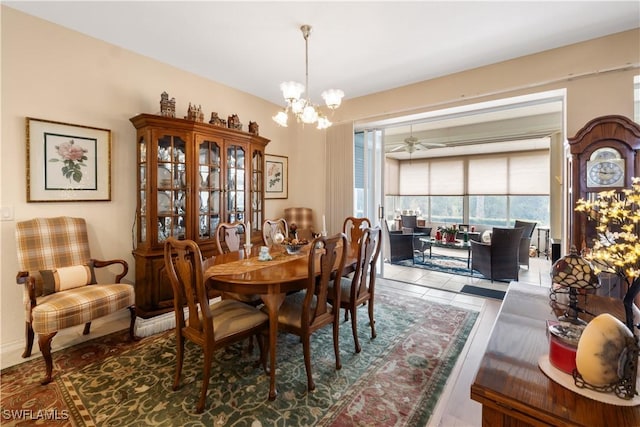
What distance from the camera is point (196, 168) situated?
3.18m

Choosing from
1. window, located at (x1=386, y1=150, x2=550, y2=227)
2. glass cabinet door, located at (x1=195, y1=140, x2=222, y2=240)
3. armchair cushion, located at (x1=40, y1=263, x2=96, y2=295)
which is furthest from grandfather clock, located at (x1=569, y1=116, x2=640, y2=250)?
window, located at (x1=386, y1=150, x2=550, y2=227)

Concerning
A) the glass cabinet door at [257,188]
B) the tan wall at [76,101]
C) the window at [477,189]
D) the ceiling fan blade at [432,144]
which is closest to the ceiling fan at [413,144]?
the ceiling fan blade at [432,144]

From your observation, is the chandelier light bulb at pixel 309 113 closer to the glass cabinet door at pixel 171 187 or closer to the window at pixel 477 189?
the glass cabinet door at pixel 171 187

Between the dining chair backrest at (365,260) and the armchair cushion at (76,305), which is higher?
the dining chair backrest at (365,260)

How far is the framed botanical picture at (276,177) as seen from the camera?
4.57 metres

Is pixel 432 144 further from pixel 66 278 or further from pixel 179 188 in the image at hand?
pixel 66 278

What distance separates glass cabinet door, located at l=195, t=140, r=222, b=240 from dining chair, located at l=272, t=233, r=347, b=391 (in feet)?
5.35

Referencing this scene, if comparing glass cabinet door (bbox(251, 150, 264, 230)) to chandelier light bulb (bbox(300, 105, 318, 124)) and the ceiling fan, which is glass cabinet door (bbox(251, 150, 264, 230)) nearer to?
chandelier light bulb (bbox(300, 105, 318, 124))

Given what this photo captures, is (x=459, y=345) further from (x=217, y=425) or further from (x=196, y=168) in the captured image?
(x=196, y=168)

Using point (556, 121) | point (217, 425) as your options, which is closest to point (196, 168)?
point (217, 425)

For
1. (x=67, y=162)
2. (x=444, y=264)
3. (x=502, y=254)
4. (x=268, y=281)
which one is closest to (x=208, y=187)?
(x=67, y=162)

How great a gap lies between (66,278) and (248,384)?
181 cm

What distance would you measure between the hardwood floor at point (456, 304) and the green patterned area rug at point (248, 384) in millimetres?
87

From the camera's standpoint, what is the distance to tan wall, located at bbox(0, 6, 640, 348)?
Answer: 2.43 meters
